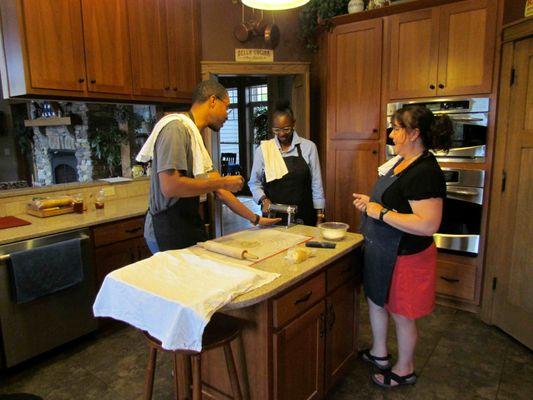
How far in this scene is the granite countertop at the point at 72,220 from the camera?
2191mm

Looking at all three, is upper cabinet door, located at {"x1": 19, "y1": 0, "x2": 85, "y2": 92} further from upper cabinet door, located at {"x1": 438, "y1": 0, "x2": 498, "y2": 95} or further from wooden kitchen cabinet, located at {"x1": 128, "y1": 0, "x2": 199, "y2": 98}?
upper cabinet door, located at {"x1": 438, "y1": 0, "x2": 498, "y2": 95}

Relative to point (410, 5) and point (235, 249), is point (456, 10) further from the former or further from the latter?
point (235, 249)

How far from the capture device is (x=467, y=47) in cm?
263

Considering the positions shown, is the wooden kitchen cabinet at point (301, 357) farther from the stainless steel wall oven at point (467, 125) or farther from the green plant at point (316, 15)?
the green plant at point (316, 15)

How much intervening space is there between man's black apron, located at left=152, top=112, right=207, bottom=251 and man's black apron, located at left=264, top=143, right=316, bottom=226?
88 cm

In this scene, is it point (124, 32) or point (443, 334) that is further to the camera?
point (124, 32)

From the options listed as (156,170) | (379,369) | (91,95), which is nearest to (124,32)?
(91,95)

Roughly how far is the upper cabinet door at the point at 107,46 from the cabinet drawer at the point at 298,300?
2142 mm

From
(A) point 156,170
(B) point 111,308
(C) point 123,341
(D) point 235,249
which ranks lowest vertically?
(C) point 123,341

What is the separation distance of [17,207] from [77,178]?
280 centimetres

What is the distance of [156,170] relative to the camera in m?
1.69

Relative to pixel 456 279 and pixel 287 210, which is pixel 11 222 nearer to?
pixel 287 210

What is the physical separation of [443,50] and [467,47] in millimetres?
150

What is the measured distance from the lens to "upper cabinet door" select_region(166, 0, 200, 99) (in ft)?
10.9
